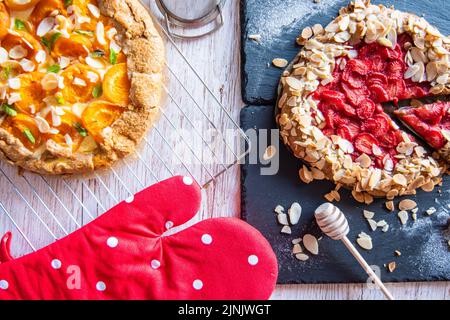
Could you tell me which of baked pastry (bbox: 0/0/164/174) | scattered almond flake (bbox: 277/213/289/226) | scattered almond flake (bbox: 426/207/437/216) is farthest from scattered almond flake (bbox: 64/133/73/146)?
scattered almond flake (bbox: 426/207/437/216)

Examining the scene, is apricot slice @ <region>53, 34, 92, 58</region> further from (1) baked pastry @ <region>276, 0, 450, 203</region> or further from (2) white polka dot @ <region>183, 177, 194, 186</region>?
(1) baked pastry @ <region>276, 0, 450, 203</region>

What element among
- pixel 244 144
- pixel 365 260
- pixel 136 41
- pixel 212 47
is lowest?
pixel 365 260

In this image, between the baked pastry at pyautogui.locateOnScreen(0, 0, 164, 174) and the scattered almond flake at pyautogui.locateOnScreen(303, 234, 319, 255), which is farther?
the scattered almond flake at pyautogui.locateOnScreen(303, 234, 319, 255)

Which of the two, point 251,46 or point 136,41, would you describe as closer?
point 136,41

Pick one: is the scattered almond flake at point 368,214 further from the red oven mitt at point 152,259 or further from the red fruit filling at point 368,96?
the red oven mitt at point 152,259

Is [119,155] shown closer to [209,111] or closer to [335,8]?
[209,111]

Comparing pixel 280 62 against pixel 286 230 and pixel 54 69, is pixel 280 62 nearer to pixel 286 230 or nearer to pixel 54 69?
pixel 286 230

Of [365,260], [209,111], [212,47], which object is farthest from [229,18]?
[365,260]
